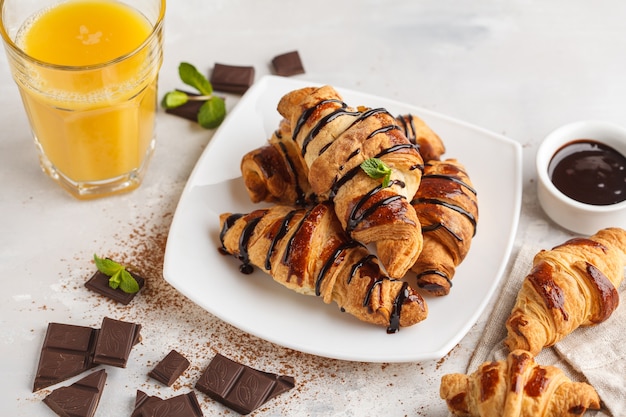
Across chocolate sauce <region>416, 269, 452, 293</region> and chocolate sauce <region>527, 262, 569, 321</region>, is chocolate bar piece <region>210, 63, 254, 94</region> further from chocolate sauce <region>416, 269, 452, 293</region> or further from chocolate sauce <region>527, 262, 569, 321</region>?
chocolate sauce <region>527, 262, 569, 321</region>

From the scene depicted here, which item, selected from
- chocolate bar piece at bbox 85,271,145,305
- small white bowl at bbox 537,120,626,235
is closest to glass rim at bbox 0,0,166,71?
chocolate bar piece at bbox 85,271,145,305

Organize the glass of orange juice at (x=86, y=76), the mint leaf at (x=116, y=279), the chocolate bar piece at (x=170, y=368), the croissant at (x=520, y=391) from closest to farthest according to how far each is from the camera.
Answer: the croissant at (x=520, y=391)
the chocolate bar piece at (x=170, y=368)
the glass of orange juice at (x=86, y=76)
the mint leaf at (x=116, y=279)

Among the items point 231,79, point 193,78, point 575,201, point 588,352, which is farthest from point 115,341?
point 575,201

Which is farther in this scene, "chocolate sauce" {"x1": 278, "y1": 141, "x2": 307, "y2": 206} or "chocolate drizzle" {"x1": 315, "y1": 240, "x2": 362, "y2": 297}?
"chocolate sauce" {"x1": 278, "y1": 141, "x2": 307, "y2": 206}

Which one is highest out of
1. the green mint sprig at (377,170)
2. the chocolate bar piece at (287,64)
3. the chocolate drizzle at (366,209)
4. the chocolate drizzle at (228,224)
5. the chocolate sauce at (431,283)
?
the green mint sprig at (377,170)

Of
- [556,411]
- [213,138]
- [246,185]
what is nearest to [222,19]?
[213,138]

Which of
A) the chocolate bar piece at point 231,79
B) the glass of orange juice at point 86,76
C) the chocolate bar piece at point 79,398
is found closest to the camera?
the chocolate bar piece at point 79,398

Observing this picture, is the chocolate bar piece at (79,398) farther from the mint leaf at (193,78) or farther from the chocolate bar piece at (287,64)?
the chocolate bar piece at (287,64)

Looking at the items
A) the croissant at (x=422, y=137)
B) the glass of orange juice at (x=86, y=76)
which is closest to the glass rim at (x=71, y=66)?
the glass of orange juice at (x=86, y=76)

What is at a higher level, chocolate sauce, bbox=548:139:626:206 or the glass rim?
the glass rim
